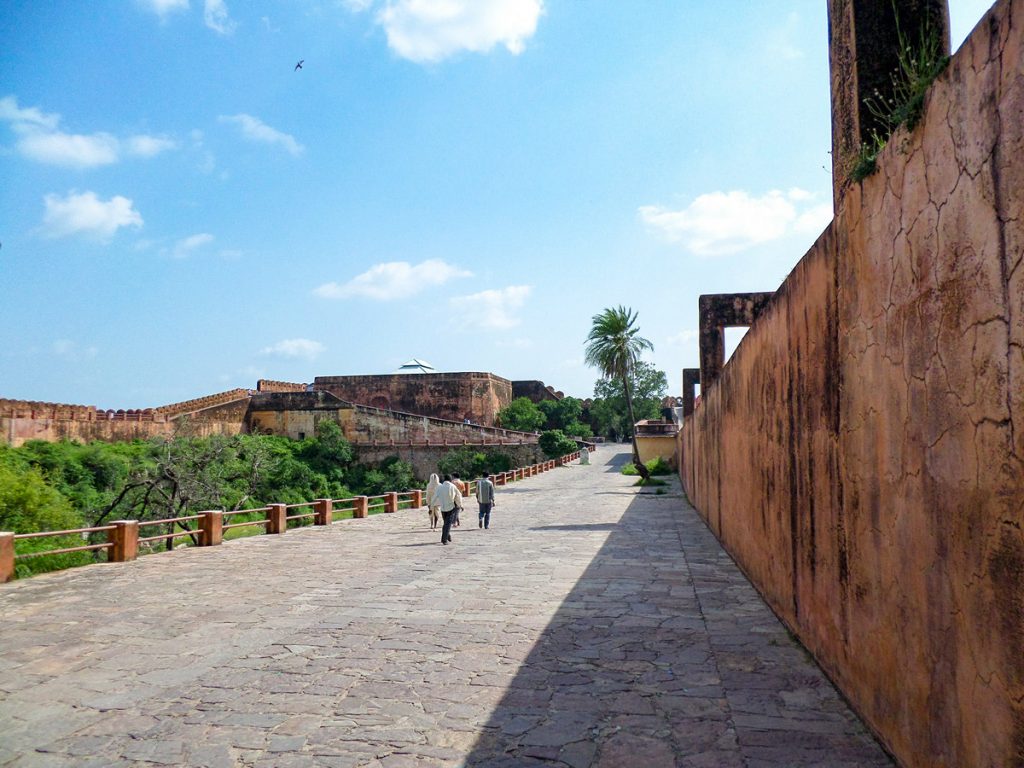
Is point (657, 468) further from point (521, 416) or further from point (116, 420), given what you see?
point (116, 420)

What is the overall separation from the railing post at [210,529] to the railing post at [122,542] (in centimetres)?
181

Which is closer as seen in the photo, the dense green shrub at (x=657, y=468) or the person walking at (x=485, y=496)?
the person walking at (x=485, y=496)

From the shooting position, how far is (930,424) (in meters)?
2.71

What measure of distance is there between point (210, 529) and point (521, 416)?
4586 centimetres

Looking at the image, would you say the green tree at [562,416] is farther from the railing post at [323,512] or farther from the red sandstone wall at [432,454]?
the railing post at [323,512]

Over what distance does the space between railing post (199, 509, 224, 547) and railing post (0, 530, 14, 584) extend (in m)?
3.71

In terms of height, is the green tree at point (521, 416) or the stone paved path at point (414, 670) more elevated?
the green tree at point (521, 416)

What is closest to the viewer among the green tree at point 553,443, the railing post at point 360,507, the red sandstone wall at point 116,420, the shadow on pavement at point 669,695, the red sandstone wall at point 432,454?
the shadow on pavement at point 669,695

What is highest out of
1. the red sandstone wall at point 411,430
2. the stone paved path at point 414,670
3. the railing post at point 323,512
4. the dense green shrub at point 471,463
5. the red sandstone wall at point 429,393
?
the red sandstone wall at point 429,393

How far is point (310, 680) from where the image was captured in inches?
188

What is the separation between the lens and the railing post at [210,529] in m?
12.4

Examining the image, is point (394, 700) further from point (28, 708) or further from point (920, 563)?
point (920, 563)

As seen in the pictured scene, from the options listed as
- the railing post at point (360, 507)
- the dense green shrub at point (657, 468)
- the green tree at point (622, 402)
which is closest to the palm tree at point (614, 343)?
the dense green shrub at point (657, 468)

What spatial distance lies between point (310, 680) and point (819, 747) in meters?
3.17
